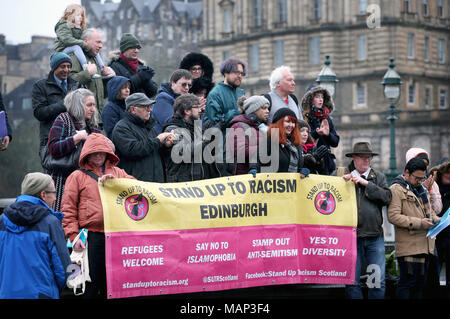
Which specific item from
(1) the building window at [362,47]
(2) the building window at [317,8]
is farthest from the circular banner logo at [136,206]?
(2) the building window at [317,8]

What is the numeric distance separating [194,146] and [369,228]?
222 centimetres

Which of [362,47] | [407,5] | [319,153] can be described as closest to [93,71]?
[319,153]

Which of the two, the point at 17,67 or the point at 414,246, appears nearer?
the point at 414,246

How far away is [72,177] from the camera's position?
8.61m

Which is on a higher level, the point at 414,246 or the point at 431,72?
the point at 431,72

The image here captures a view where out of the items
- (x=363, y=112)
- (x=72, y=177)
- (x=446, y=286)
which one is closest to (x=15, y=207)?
(x=72, y=177)

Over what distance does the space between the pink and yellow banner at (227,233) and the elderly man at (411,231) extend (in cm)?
60

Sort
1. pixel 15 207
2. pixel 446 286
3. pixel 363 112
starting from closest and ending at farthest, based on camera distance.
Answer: pixel 15 207 → pixel 446 286 → pixel 363 112

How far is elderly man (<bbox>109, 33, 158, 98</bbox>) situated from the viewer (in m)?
11.2

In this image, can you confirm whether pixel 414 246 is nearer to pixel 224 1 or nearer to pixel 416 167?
pixel 416 167

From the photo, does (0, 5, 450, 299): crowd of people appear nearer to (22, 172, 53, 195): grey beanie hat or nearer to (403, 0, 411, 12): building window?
(22, 172, 53, 195): grey beanie hat

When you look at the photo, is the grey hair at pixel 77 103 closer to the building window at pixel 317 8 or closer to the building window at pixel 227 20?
the building window at pixel 317 8

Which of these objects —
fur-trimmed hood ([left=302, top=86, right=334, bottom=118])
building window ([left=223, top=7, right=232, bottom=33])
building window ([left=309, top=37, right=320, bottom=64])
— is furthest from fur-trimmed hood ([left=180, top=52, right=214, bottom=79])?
building window ([left=223, top=7, right=232, bottom=33])

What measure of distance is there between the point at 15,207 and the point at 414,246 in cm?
475
